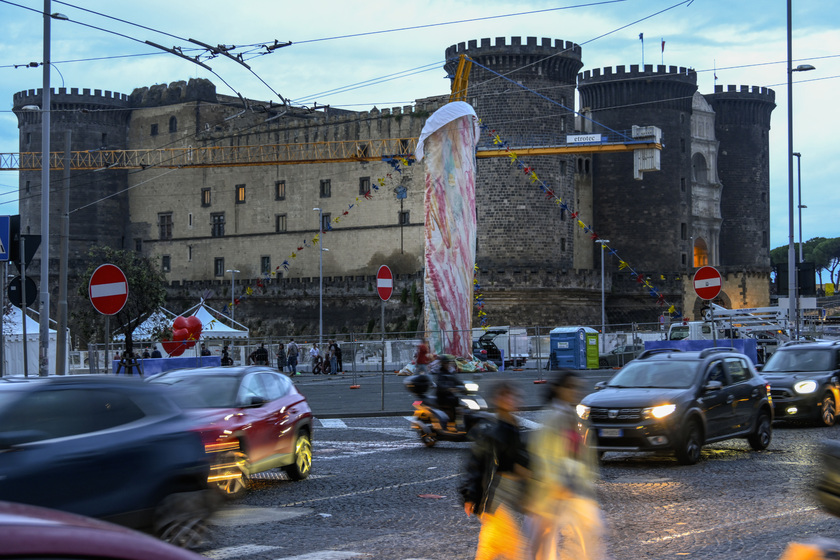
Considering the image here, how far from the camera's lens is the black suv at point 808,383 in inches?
694

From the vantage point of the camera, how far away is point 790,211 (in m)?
29.5

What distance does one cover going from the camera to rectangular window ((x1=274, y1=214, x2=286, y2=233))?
239 feet

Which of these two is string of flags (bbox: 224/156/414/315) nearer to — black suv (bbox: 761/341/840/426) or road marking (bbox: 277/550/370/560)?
black suv (bbox: 761/341/840/426)

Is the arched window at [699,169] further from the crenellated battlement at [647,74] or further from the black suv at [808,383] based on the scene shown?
the black suv at [808,383]

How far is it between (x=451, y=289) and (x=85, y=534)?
29505 mm

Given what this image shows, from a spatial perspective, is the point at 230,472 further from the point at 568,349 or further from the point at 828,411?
the point at 568,349

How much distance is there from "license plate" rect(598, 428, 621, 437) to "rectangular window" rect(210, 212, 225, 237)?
64721mm

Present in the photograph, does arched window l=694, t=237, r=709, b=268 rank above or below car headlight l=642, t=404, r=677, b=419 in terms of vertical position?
above

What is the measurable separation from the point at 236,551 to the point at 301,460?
13.7ft

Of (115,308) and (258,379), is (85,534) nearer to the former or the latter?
(258,379)

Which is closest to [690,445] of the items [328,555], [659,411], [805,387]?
[659,411]

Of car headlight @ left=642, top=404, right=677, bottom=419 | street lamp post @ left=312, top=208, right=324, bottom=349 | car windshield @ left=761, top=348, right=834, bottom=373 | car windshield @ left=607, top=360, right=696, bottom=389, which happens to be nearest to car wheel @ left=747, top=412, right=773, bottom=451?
car windshield @ left=607, top=360, right=696, bottom=389

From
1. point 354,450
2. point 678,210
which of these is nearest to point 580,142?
point 678,210

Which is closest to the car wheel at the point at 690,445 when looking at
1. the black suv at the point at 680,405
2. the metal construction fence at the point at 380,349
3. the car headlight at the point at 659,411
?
the black suv at the point at 680,405
